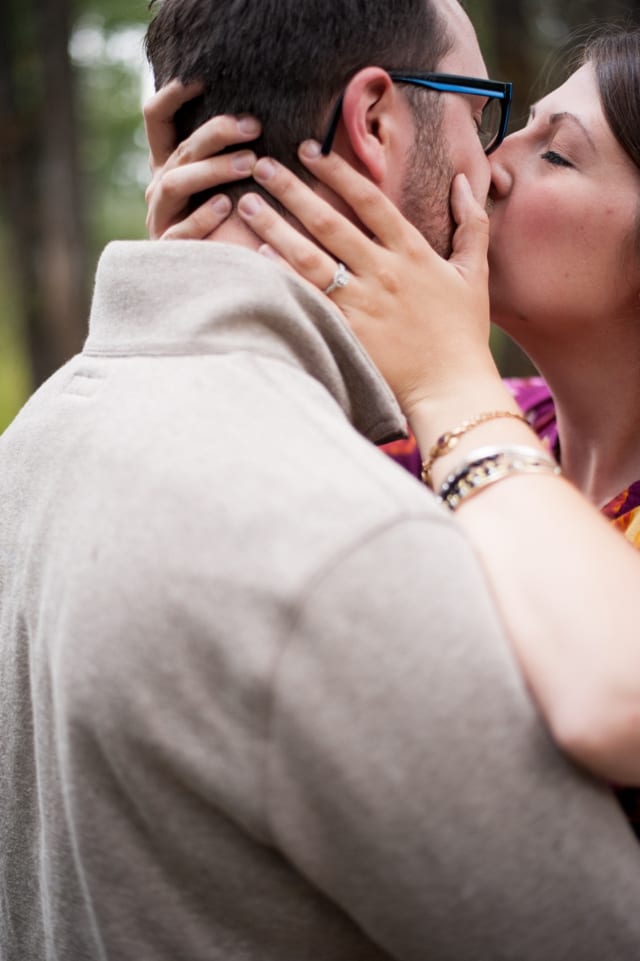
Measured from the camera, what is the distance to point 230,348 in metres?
1.37

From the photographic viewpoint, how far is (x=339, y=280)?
174cm

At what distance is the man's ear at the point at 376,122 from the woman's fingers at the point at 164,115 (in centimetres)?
28

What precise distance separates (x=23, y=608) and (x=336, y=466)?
1.96 ft

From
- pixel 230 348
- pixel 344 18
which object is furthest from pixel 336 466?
pixel 344 18

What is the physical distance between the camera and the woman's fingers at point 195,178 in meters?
1.68

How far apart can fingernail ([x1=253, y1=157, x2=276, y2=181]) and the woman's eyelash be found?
0.96 metres

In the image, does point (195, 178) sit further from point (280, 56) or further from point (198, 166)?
point (280, 56)

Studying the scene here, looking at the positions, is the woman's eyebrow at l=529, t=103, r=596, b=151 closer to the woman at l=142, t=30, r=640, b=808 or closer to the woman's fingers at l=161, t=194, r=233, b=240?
the woman at l=142, t=30, r=640, b=808

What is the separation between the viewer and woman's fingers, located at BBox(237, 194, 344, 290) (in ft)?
5.43

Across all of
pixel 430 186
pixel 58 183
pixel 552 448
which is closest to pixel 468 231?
pixel 430 186

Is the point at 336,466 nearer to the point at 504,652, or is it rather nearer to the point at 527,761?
the point at 504,652

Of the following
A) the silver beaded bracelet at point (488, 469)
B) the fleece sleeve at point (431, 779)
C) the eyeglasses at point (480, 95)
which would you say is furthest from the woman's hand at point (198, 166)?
the fleece sleeve at point (431, 779)

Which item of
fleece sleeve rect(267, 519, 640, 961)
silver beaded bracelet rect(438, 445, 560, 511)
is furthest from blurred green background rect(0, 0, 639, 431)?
fleece sleeve rect(267, 519, 640, 961)

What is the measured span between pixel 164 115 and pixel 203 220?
0.86ft
